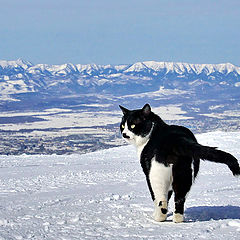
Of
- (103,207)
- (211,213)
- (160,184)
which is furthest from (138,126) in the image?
(211,213)

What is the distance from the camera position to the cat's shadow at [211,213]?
5.88 m

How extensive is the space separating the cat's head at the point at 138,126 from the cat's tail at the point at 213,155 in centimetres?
62

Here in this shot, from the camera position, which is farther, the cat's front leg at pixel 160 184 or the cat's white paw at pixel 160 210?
the cat's white paw at pixel 160 210

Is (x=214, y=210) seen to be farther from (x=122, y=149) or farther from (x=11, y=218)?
(x=122, y=149)

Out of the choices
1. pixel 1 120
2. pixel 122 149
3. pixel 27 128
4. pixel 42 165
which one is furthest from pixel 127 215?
pixel 1 120

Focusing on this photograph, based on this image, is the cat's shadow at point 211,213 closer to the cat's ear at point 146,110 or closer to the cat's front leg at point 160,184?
the cat's front leg at point 160,184

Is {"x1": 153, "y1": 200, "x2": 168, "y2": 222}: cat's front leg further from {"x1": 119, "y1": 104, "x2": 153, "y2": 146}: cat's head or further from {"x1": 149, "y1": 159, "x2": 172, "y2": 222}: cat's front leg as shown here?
{"x1": 119, "y1": 104, "x2": 153, "y2": 146}: cat's head

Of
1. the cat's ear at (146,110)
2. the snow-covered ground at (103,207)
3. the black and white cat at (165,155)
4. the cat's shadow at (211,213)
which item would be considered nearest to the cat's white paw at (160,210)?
the black and white cat at (165,155)

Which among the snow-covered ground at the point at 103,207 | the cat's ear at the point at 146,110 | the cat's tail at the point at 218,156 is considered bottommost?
the snow-covered ground at the point at 103,207

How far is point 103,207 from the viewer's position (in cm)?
652

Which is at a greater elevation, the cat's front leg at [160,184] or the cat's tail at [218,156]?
the cat's tail at [218,156]

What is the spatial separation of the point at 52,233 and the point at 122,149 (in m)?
15.1

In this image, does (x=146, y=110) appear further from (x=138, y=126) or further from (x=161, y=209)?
(x=161, y=209)

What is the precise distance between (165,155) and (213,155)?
0.60m
